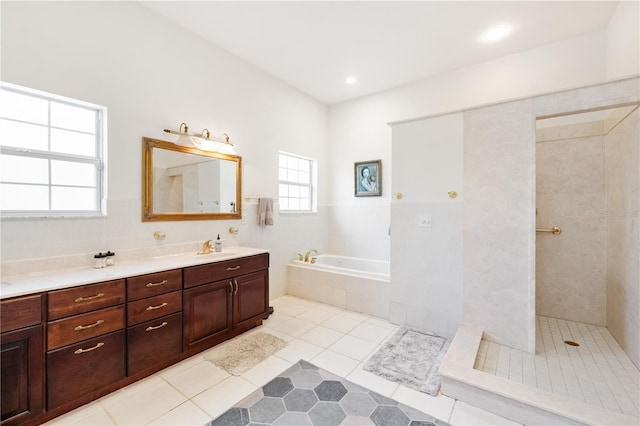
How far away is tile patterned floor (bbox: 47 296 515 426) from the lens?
5.57ft

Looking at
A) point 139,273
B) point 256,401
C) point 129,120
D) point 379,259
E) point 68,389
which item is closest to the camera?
point 68,389

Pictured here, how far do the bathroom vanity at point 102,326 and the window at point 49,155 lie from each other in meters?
0.58

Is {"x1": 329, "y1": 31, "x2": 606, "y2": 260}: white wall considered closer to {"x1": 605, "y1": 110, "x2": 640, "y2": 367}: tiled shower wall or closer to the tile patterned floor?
{"x1": 605, "y1": 110, "x2": 640, "y2": 367}: tiled shower wall

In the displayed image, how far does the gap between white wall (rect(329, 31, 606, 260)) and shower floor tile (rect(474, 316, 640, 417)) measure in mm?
2157

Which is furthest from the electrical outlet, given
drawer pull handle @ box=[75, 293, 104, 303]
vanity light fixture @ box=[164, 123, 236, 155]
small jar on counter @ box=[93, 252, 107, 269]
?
small jar on counter @ box=[93, 252, 107, 269]

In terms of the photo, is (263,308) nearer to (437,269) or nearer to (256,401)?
(256,401)

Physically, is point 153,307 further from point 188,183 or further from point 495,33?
point 495,33

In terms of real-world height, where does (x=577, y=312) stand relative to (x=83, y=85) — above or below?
below

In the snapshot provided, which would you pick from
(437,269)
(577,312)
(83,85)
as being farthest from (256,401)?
(577,312)

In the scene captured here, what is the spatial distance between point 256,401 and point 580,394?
2.11 m

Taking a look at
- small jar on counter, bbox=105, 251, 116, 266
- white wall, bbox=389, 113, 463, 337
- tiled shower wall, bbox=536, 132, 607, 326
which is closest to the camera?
small jar on counter, bbox=105, 251, 116, 266

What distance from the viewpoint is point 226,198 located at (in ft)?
10.8

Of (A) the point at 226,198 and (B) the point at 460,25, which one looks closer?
(B) the point at 460,25

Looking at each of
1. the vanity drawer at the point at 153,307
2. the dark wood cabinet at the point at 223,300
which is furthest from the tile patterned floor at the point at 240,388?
the vanity drawer at the point at 153,307
